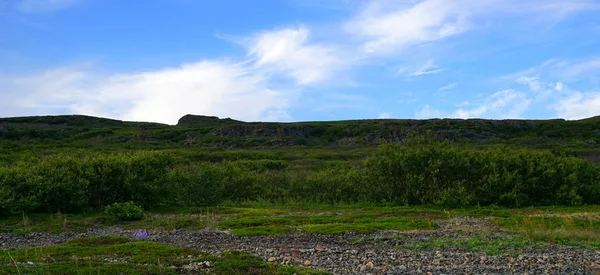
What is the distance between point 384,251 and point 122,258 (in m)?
6.44

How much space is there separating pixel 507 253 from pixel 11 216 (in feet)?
58.0

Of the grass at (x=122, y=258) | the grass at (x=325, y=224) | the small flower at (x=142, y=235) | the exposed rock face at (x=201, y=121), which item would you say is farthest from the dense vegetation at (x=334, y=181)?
the exposed rock face at (x=201, y=121)

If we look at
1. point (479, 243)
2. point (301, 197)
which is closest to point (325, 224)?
point (479, 243)

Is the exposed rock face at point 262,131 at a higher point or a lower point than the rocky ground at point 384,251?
higher

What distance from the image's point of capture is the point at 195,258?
11.7m

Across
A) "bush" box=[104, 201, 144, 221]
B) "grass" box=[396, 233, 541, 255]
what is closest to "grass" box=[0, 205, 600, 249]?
"bush" box=[104, 201, 144, 221]

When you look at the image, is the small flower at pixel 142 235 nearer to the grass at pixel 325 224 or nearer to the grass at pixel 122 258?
the grass at pixel 122 258

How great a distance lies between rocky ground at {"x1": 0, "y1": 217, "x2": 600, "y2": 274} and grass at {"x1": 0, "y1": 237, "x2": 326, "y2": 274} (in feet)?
3.27

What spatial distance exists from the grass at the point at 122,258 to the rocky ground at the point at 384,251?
1.00m

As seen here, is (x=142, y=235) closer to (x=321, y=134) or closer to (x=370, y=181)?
(x=370, y=181)

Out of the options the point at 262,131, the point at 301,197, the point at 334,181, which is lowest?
the point at 301,197

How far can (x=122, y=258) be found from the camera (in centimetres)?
1181

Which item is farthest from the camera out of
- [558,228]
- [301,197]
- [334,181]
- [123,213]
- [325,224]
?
[301,197]

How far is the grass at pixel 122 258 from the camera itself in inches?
399
